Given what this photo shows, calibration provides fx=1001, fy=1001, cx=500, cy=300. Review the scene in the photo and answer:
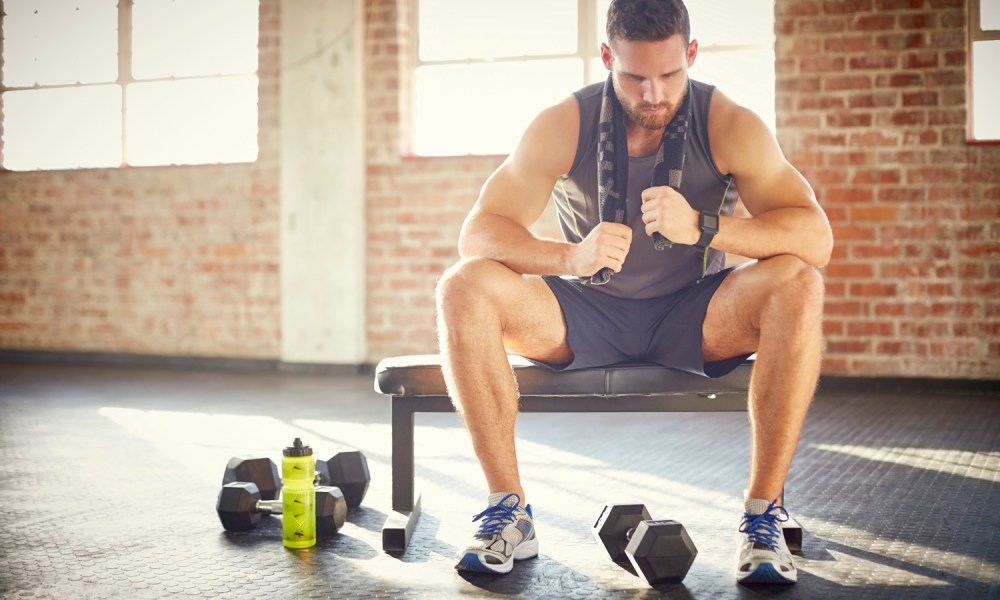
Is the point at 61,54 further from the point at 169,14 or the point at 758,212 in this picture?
the point at 758,212

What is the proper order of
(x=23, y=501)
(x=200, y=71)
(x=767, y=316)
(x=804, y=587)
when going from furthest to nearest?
(x=200, y=71) → (x=23, y=501) → (x=767, y=316) → (x=804, y=587)

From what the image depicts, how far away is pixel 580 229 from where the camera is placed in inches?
88.8

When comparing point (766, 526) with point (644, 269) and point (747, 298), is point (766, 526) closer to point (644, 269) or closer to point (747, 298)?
point (747, 298)

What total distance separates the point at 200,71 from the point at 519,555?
483cm

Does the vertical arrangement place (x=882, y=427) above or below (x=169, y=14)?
below

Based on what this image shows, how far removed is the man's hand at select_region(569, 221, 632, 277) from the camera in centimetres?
190

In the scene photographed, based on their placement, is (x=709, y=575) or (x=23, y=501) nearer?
(x=709, y=575)

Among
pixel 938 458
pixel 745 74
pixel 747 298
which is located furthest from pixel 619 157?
pixel 745 74

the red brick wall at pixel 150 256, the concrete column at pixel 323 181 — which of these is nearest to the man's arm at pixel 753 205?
the concrete column at pixel 323 181

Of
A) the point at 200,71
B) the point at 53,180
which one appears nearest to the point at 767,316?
the point at 200,71

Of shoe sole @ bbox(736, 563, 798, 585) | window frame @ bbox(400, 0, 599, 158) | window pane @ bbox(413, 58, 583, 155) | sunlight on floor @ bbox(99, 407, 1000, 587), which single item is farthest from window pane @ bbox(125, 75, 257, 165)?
shoe sole @ bbox(736, 563, 798, 585)

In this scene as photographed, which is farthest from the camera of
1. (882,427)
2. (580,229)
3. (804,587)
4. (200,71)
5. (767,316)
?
(200,71)

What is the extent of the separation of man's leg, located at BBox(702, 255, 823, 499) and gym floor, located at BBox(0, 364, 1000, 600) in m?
0.22

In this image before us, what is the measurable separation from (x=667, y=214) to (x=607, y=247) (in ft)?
0.42
